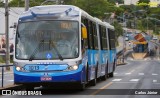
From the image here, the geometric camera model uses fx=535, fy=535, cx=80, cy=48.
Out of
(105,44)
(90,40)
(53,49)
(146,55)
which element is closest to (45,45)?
(53,49)

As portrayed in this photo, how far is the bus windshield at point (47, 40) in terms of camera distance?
67.5 ft

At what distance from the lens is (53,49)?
20.6 meters

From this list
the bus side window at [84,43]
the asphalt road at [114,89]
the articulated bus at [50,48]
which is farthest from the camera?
the bus side window at [84,43]

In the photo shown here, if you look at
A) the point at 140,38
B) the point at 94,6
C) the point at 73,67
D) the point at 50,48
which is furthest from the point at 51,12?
the point at 140,38

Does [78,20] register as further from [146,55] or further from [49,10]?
[146,55]

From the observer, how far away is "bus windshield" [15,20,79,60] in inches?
810

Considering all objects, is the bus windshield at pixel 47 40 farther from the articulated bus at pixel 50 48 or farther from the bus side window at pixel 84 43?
the bus side window at pixel 84 43

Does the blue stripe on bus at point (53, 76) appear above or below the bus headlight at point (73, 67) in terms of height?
below

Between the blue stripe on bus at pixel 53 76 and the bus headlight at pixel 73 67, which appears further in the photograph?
the bus headlight at pixel 73 67

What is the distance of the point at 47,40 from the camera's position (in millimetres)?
20797

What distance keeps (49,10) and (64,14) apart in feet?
2.15

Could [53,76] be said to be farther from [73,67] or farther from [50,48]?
[50,48]

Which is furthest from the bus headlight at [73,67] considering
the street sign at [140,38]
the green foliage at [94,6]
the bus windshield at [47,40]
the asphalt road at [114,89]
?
the street sign at [140,38]

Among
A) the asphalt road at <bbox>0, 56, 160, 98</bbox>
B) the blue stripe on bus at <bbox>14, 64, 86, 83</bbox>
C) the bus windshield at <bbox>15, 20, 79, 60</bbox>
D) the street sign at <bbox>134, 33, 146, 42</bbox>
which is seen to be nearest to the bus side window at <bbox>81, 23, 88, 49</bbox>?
the bus windshield at <bbox>15, 20, 79, 60</bbox>
